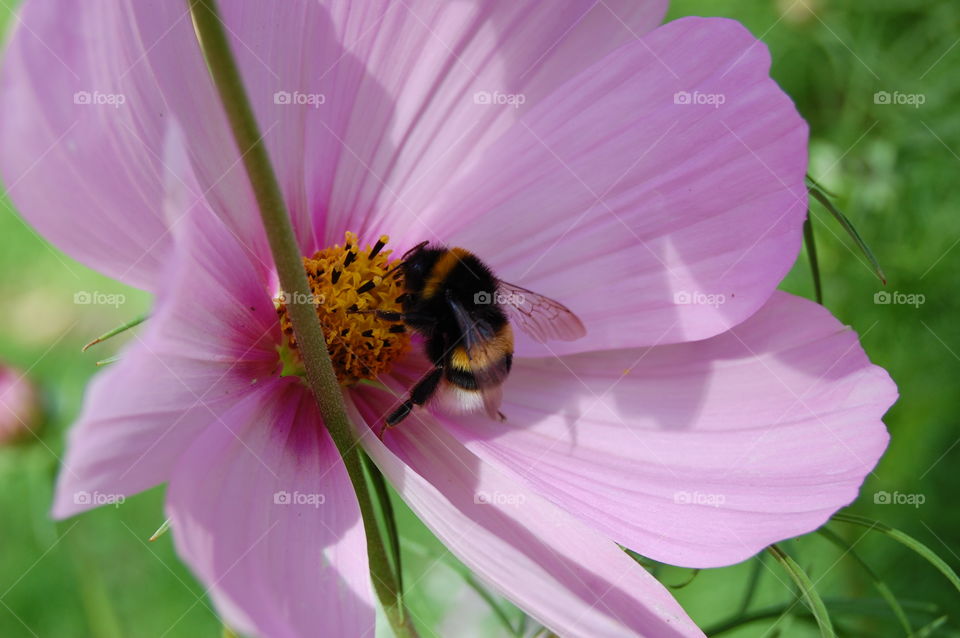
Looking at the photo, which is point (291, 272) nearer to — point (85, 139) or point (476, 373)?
point (85, 139)

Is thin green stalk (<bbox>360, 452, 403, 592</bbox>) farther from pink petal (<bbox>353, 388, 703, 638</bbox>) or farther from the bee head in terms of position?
the bee head

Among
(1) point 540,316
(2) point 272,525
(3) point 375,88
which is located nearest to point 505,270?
(1) point 540,316

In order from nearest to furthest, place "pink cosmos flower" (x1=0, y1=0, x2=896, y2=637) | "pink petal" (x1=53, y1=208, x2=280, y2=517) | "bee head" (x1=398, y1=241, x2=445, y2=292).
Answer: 1. "pink petal" (x1=53, y1=208, x2=280, y2=517)
2. "pink cosmos flower" (x1=0, y1=0, x2=896, y2=637)
3. "bee head" (x1=398, y1=241, x2=445, y2=292)

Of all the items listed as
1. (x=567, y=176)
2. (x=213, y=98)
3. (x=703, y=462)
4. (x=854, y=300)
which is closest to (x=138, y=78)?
(x=213, y=98)

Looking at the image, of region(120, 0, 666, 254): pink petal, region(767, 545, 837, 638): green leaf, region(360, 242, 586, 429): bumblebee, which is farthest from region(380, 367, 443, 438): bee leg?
region(767, 545, 837, 638): green leaf

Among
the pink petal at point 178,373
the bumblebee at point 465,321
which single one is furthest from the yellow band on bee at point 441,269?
the pink petal at point 178,373

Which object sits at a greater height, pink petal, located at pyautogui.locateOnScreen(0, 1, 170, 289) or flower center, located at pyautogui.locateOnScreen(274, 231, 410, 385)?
pink petal, located at pyautogui.locateOnScreen(0, 1, 170, 289)
